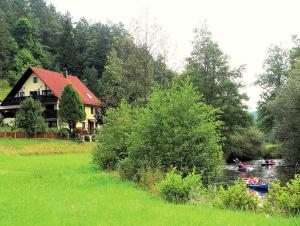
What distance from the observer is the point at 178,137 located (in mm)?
19656

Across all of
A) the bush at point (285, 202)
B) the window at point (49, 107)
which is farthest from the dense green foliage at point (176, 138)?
the window at point (49, 107)

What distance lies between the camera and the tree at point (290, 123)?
37688mm

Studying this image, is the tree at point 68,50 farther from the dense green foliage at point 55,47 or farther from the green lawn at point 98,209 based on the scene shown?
the green lawn at point 98,209

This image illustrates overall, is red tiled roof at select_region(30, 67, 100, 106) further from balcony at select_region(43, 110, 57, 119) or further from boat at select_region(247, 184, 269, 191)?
boat at select_region(247, 184, 269, 191)

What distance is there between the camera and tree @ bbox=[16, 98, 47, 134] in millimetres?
50812

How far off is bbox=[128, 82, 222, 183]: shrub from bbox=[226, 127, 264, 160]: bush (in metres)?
33.4

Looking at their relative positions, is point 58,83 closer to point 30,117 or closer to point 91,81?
point 30,117

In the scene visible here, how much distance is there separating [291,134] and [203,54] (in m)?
19.6

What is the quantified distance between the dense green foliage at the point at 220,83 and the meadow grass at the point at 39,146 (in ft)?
53.9

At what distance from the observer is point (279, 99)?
40.3m

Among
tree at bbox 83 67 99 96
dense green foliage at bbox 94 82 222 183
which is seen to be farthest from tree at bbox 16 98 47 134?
tree at bbox 83 67 99 96

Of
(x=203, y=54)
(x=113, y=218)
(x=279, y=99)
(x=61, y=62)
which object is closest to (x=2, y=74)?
(x=61, y=62)

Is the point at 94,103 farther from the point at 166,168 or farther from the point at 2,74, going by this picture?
the point at 166,168

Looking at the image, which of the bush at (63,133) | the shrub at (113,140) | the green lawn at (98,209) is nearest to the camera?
the green lawn at (98,209)
